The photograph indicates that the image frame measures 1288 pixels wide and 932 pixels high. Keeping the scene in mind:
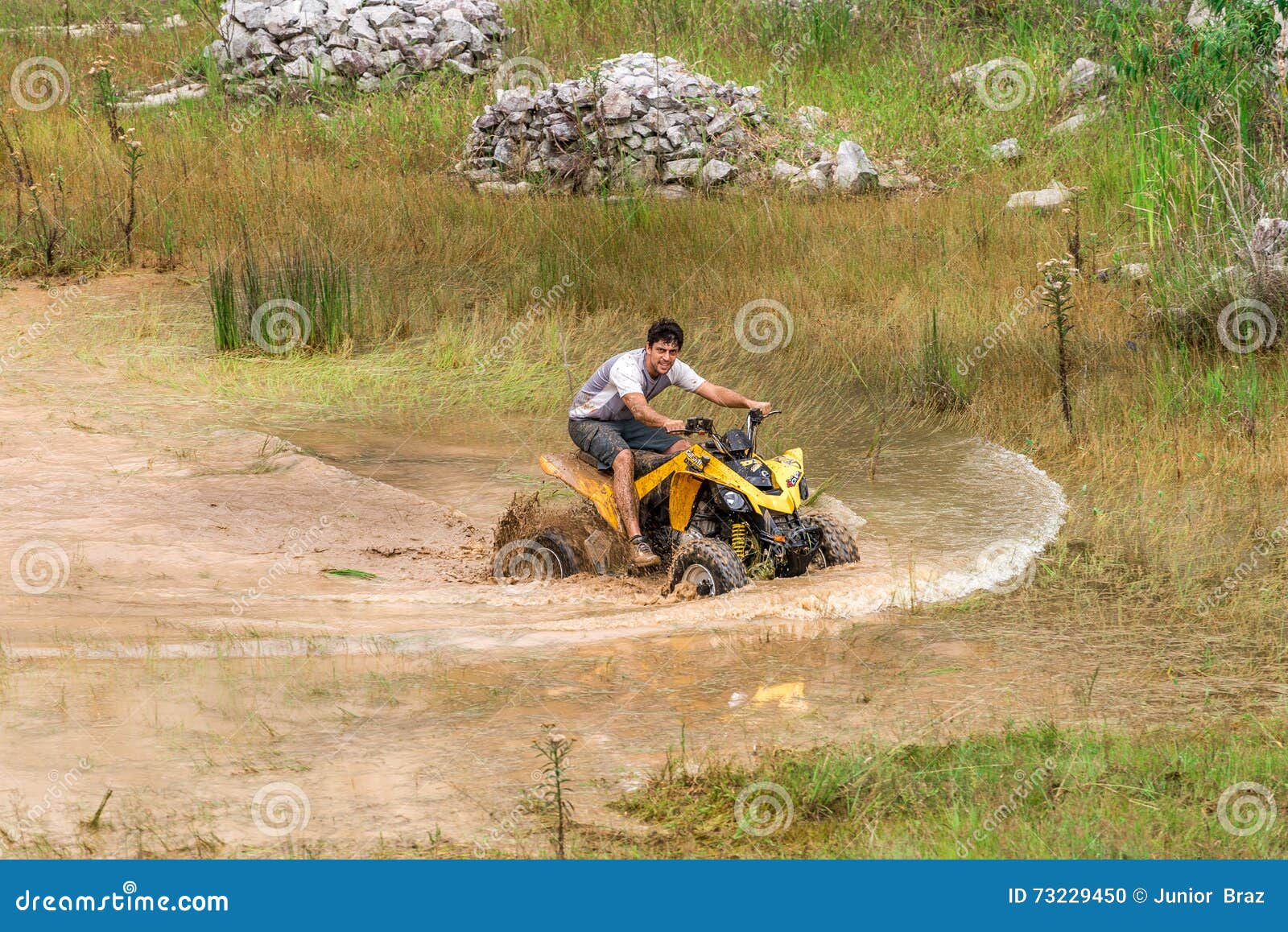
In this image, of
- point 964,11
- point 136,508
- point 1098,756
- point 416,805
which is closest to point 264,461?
point 136,508

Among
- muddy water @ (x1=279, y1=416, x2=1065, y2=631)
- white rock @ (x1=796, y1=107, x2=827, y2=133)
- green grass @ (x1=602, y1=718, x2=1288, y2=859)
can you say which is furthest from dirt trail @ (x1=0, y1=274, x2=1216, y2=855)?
white rock @ (x1=796, y1=107, x2=827, y2=133)

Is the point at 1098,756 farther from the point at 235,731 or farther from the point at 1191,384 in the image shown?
the point at 1191,384

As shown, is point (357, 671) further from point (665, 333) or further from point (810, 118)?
point (810, 118)

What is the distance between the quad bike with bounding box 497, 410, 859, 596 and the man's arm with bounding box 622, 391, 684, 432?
0.09 metres

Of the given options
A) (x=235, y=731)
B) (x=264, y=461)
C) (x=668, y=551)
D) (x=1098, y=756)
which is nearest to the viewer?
(x=1098, y=756)

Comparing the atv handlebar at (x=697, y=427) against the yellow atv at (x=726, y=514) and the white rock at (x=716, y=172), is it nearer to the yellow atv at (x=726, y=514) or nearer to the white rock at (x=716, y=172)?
the yellow atv at (x=726, y=514)

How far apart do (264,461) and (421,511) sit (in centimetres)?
135

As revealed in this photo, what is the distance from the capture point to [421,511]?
910 cm

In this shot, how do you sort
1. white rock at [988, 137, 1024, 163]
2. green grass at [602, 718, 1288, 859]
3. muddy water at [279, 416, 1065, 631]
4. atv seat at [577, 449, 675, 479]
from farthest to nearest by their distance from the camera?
white rock at [988, 137, 1024, 163], atv seat at [577, 449, 675, 479], muddy water at [279, 416, 1065, 631], green grass at [602, 718, 1288, 859]

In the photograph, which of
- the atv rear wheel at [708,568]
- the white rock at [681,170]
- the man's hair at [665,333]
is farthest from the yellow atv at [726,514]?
the white rock at [681,170]

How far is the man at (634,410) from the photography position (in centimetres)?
770

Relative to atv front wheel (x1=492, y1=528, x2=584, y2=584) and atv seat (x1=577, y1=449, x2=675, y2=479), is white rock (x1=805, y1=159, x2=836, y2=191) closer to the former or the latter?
atv seat (x1=577, y1=449, x2=675, y2=479)

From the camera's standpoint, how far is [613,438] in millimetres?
8078

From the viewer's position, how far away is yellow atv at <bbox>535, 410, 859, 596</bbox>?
739cm
